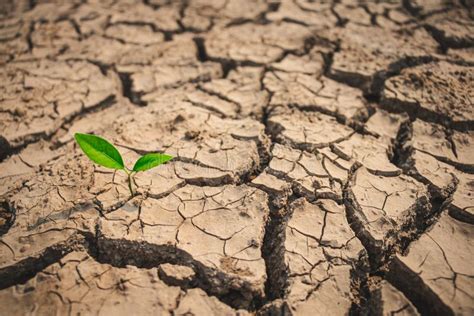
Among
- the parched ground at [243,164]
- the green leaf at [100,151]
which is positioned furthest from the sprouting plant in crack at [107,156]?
the parched ground at [243,164]

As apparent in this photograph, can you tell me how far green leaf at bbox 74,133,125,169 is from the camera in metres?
1.55

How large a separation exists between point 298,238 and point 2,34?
2.94 metres

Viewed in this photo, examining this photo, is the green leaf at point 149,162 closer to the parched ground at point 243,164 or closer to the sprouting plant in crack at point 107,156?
the sprouting plant in crack at point 107,156

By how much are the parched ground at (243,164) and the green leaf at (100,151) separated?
0.65 ft

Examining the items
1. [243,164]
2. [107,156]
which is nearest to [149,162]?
[107,156]

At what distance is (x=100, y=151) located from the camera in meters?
1.56

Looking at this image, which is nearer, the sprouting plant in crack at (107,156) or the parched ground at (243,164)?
the parched ground at (243,164)

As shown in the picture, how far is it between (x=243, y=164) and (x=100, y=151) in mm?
716

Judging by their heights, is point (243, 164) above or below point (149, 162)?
above

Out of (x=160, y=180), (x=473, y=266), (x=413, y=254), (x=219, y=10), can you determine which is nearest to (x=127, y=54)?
(x=219, y=10)

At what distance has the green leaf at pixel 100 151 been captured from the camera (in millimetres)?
1545

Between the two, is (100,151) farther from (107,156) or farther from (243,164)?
(243,164)

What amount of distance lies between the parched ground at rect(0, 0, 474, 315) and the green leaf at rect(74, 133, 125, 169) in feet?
0.65

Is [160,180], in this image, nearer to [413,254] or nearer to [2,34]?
[413,254]
